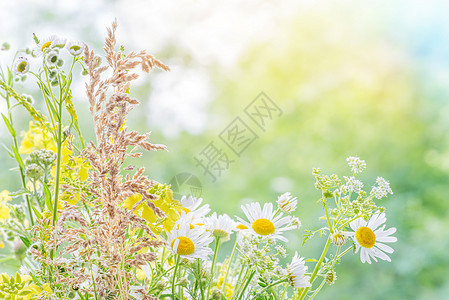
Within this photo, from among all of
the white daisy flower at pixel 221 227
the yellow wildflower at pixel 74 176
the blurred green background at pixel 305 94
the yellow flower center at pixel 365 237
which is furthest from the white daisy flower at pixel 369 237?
the blurred green background at pixel 305 94

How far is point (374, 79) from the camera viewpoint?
9.77 ft

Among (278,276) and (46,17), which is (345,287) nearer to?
(278,276)

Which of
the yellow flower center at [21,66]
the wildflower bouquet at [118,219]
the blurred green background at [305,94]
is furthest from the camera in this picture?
the blurred green background at [305,94]

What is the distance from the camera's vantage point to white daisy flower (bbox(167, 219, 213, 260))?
435 millimetres

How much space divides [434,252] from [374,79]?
1.13m

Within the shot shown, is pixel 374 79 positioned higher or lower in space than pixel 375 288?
higher

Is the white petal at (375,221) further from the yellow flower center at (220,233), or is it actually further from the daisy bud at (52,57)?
the daisy bud at (52,57)

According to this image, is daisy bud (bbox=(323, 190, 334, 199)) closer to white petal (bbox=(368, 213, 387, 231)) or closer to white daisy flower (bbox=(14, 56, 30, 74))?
white petal (bbox=(368, 213, 387, 231))

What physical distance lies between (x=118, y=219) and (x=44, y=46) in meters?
0.20

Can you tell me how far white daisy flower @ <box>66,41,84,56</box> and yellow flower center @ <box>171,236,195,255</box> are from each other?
0.20m

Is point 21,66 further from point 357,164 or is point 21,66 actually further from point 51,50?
point 357,164

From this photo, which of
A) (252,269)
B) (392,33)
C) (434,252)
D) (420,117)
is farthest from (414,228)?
(252,269)

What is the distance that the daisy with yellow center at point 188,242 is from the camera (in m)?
0.43

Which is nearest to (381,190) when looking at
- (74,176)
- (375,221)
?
(375,221)
